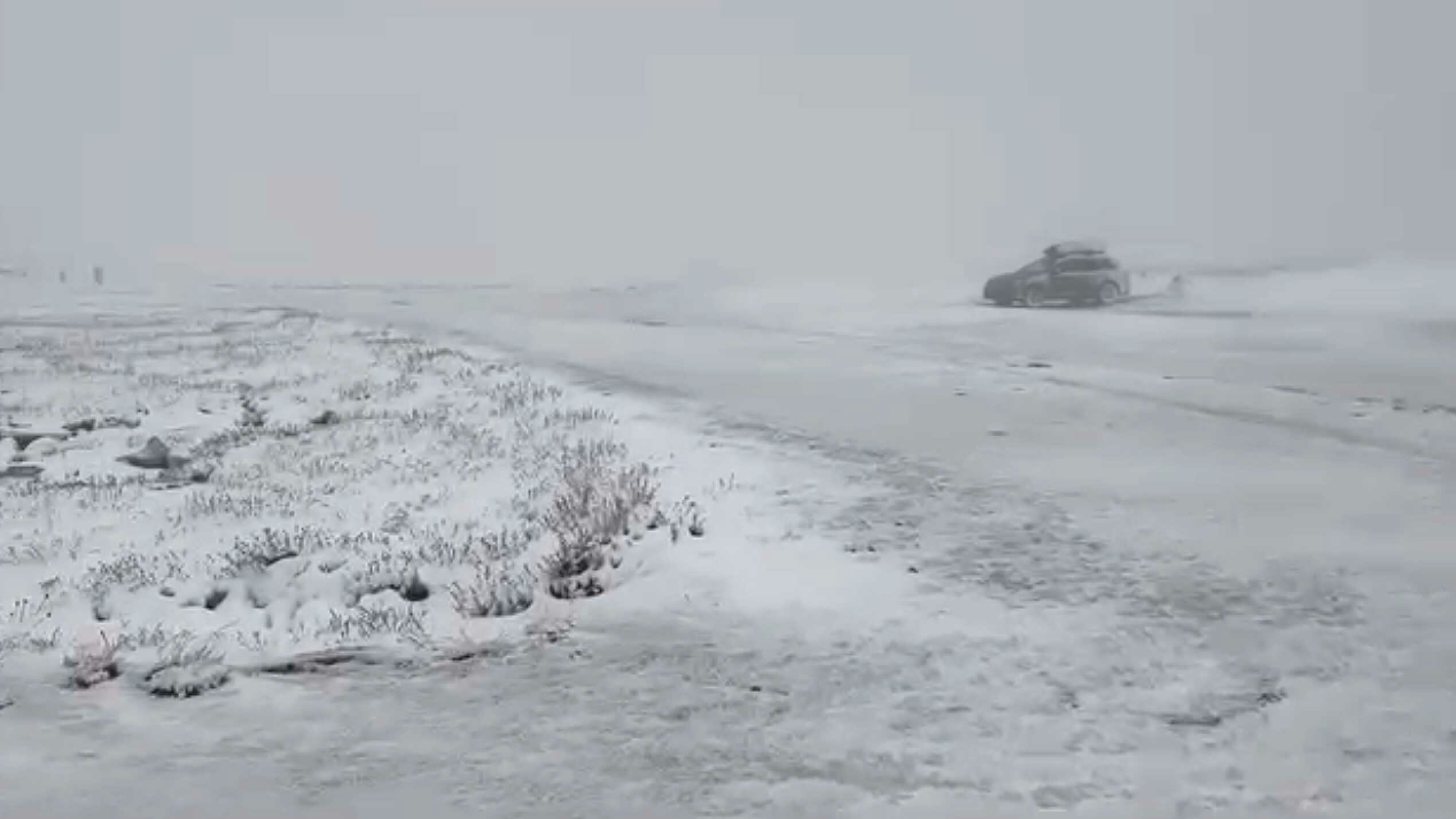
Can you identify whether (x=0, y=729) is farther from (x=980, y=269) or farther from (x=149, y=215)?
(x=149, y=215)

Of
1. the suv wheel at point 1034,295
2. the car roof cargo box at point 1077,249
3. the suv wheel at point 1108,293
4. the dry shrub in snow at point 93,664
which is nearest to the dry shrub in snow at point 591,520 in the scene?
the dry shrub in snow at point 93,664

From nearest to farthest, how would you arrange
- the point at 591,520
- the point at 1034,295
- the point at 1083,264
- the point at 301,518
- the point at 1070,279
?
the point at 591,520
the point at 301,518
the point at 1070,279
the point at 1083,264
the point at 1034,295

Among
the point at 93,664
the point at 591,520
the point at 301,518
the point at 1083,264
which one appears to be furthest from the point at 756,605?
the point at 1083,264

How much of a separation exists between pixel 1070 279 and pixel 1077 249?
3.87 ft

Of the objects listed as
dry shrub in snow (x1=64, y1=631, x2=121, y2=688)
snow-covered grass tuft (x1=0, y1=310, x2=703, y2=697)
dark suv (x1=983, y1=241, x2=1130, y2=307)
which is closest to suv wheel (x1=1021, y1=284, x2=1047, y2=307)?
dark suv (x1=983, y1=241, x2=1130, y2=307)

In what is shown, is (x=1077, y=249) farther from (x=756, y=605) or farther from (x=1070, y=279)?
(x=756, y=605)

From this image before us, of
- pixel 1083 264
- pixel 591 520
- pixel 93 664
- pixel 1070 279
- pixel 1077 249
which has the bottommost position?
pixel 93 664

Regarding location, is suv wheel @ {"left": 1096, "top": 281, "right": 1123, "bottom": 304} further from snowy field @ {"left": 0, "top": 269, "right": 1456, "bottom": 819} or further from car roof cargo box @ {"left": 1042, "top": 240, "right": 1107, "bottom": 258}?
snowy field @ {"left": 0, "top": 269, "right": 1456, "bottom": 819}

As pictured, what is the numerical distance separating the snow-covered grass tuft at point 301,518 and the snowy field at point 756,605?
0.15 feet

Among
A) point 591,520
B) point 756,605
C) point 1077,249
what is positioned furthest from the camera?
point 1077,249

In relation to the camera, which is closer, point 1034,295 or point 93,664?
point 93,664

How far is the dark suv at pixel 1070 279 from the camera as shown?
103 feet

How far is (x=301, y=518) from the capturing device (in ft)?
32.7

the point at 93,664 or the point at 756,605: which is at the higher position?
the point at 756,605
